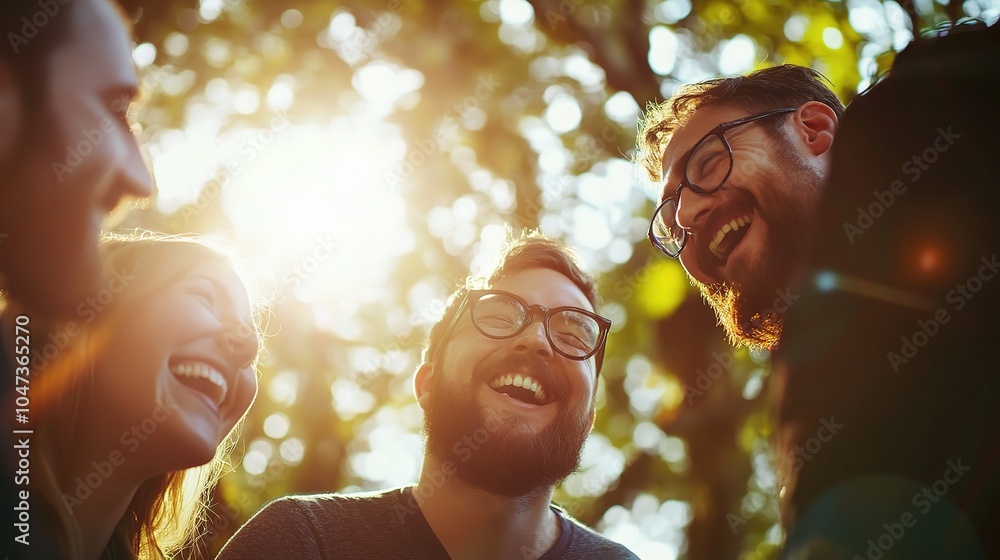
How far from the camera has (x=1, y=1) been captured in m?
1.58

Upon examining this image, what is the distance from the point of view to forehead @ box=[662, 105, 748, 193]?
11.1ft

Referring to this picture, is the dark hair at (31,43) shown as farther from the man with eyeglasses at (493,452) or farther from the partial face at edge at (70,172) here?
the man with eyeglasses at (493,452)

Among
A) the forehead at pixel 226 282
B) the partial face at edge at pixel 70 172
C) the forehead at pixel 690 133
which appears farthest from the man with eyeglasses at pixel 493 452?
the partial face at edge at pixel 70 172

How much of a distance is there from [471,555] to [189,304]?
1673 millimetres

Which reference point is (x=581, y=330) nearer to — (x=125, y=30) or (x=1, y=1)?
(x=125, y=30)

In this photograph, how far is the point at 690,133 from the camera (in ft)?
11.4

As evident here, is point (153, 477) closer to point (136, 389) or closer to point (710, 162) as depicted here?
point (136, 389)

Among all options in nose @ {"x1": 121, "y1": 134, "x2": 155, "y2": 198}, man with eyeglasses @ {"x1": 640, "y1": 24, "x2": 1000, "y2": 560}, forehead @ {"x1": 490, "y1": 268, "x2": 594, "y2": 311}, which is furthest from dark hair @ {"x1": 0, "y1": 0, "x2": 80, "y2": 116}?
forehead @ {"x1": 490, "y1": 268, "x2": 594, "y2": 311}

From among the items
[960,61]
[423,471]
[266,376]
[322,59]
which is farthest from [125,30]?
[266,376]

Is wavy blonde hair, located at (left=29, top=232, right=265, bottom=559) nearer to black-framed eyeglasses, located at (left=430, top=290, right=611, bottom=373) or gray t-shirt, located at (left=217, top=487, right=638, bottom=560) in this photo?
gray t-shirt, located at (left=217, top=487, right=638, bottom=560)

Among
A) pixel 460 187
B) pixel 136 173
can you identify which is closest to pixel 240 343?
pixel 136 173

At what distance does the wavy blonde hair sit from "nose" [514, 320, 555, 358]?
46.7 inches

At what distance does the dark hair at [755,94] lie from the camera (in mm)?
3369

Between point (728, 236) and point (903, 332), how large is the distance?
213 cm
